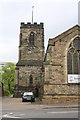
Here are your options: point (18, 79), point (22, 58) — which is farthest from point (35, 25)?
point (18, 79)

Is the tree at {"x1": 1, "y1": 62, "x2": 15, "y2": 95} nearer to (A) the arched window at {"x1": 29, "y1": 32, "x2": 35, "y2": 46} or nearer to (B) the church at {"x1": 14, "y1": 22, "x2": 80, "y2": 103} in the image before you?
(A) the arched window at {"x1": 29, "y1": 32, "x2": 35, "y2": 46}

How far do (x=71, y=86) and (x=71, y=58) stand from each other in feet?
11.3

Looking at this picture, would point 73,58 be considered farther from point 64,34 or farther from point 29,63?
point 29,63

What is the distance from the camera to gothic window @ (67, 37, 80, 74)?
23222mm

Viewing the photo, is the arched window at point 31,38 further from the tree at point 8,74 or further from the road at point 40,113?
the road at point 40,113

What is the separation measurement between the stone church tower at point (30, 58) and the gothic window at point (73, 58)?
2023cm

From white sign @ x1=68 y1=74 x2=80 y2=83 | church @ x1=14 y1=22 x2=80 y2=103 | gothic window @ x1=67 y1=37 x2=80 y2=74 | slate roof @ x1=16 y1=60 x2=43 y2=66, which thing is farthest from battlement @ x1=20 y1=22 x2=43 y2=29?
white sign @ x1=68 y1=74 x2=80 y2=83

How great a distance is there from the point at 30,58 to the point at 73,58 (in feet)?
78.8

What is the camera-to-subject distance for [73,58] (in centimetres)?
2352

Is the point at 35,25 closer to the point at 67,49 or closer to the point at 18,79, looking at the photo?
the point at 18,79

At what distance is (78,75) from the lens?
23047 millimetres

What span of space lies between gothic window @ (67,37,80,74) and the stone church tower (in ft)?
66.4

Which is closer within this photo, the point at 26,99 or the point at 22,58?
the point at 26,99

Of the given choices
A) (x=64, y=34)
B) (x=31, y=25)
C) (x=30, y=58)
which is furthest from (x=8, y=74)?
(x=64, y=34)
